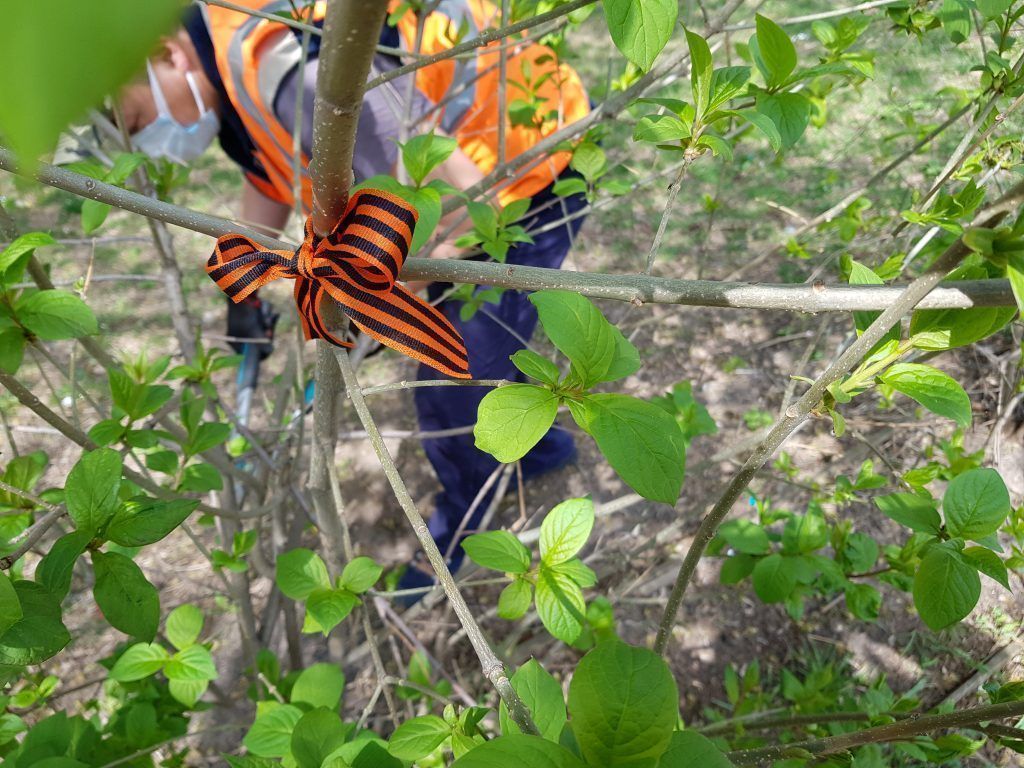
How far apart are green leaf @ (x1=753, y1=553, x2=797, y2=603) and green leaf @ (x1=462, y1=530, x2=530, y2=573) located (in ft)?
1.72

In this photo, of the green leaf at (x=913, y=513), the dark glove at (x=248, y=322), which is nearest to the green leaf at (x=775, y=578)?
the green leaf at (x=913, y=513)

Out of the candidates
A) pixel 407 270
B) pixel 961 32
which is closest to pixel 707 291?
pixel 407 270

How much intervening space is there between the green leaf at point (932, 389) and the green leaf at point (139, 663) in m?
1.39

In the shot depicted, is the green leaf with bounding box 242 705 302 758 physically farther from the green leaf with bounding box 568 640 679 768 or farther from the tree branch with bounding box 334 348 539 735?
the green leaf with bounding box 568 640 679 768

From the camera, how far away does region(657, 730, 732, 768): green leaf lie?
0.59m

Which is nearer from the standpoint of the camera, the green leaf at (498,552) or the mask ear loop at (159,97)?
the green leaf at (498,552)

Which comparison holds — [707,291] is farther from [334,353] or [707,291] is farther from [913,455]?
[913,455]

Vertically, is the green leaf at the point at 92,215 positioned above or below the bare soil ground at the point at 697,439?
above

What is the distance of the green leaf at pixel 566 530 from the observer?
1.06 m

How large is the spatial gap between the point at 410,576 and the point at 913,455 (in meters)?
2.15

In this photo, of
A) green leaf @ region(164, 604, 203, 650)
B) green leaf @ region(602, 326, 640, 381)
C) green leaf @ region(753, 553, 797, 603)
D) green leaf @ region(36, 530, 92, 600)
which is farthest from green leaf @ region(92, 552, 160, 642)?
green leaf @ region(753, 553, 797, 603)

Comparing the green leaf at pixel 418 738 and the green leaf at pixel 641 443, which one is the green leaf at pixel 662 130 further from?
the green leaf at pixel 418 738

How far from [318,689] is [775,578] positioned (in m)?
0.90

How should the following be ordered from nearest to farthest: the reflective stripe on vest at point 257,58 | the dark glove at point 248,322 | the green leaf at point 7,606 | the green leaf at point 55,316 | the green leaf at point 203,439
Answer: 1. the green leaf at point 7,606
2. the green leaf at point 55,316
3. the green leaf at point 203,439
4. the reflective stripe on vest at point 257,58
5. the dark glove at point 248,322
